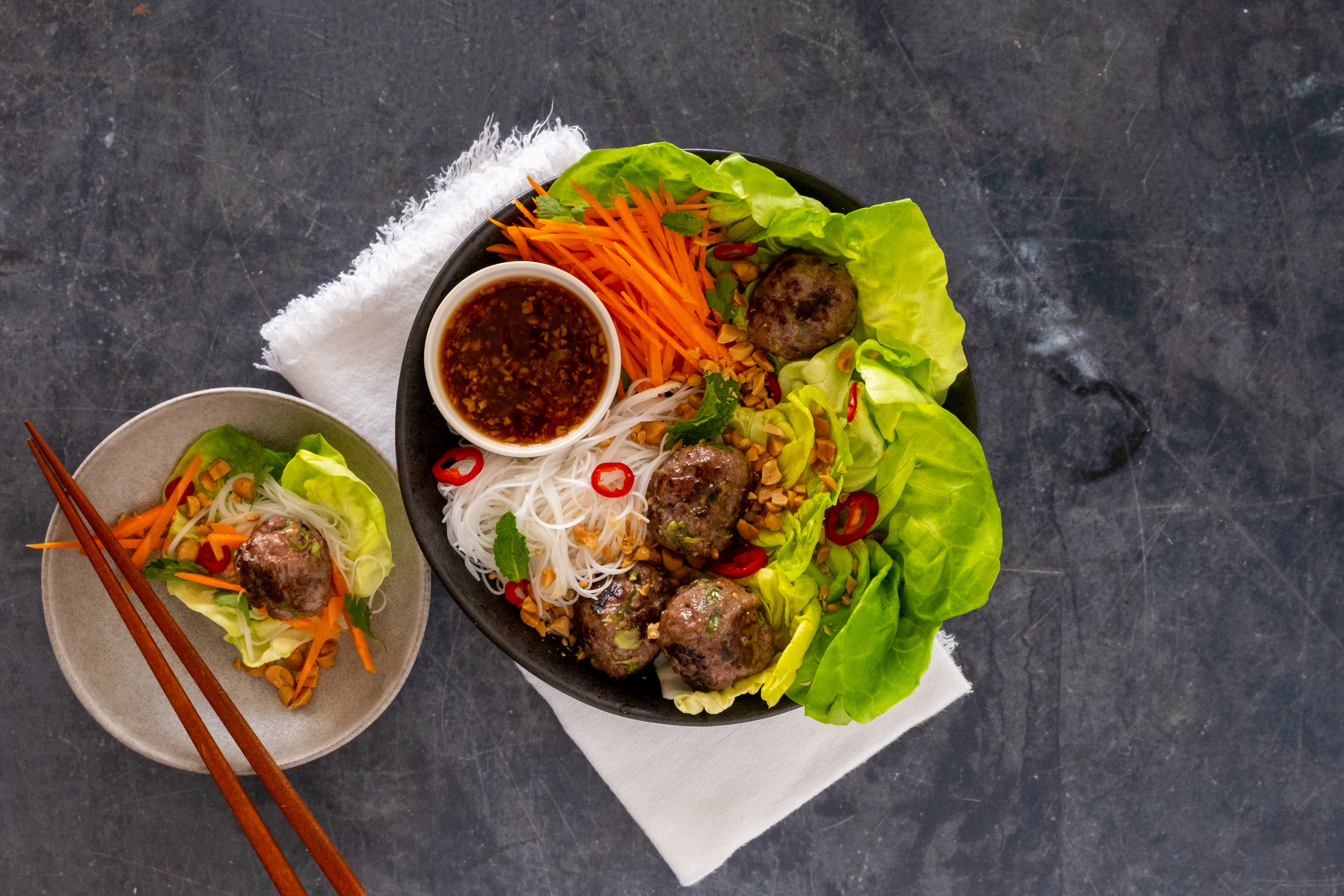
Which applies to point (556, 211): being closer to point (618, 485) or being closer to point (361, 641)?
point (618, 485)

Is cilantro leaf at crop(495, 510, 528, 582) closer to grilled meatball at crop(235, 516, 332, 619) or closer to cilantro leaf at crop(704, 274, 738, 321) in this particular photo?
grilled meatball at crop(235, 516, 332, 619)

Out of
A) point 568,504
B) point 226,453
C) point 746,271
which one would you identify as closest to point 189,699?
point 226,453

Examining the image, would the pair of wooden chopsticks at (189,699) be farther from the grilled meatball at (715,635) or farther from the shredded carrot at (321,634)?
the grilled meatball at (715,635)

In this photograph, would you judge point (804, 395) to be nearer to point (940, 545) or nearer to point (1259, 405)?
point (940, 545)

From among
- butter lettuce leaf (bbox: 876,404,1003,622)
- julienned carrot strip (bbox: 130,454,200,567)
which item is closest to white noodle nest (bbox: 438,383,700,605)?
butter lettuce leaf (bbox: 876,404,1003,622)

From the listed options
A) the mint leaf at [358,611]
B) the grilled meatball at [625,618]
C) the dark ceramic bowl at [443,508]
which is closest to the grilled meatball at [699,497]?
the grilled meatball at [625,618]
